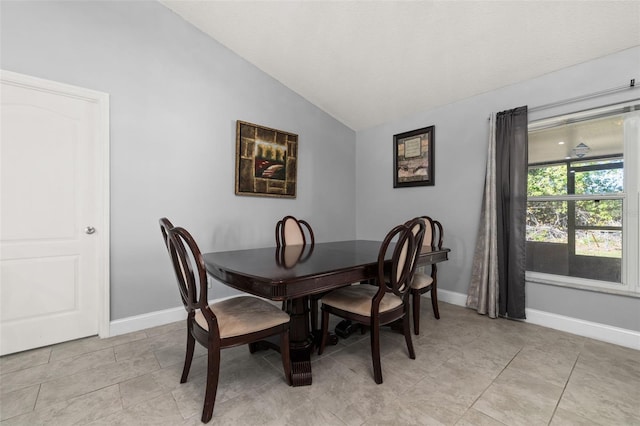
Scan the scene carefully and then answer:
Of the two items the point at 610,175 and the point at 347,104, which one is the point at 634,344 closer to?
the point at 610,175

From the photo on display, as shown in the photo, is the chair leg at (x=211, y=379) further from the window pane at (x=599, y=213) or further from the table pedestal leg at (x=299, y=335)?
the window pane at (x=599, y=213)

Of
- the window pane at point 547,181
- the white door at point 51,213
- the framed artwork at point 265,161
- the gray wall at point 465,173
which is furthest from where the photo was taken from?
the framed artwork at point 265,161

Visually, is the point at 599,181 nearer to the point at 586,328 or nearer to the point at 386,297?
the point at 586,328

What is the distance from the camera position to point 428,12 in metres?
2.28

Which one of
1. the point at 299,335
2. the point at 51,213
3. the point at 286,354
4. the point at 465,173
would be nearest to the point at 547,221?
the point at 465,173

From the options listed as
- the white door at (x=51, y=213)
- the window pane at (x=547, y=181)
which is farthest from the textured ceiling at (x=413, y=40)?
the white door at (x=51, y=213)

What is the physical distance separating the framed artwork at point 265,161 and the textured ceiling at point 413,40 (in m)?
0.77

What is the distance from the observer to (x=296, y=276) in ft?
4.49

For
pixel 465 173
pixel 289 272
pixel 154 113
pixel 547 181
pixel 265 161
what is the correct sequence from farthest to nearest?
pixel 265 161 < pixel 465 173 < pixel 547 181 < pixel 154 113 < pixel 289 272

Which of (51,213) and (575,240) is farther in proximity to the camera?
(575,240)

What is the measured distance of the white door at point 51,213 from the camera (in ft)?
6.73

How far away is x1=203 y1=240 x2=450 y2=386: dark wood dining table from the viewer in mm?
1348

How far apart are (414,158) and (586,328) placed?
7.80 feet

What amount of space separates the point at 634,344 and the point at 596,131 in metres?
1.79
